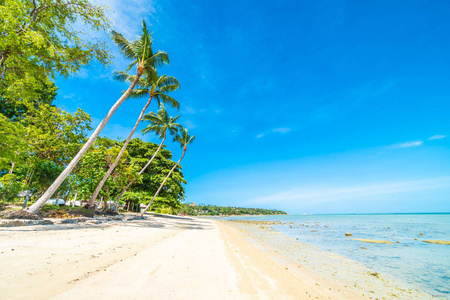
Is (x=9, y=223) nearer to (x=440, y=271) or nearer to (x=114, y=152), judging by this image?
(x=114, y=152)

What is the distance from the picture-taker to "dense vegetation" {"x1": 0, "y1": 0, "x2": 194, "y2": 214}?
6.86 m

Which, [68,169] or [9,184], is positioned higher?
[68,169]

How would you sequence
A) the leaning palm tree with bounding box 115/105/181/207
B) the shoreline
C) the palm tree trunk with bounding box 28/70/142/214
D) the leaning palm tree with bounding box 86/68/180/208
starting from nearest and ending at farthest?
the shoreline < the palm tree trunk with bounding box 28/70/142/214 < the leaning palm tree with bounding box 86/68/180/208 < the leaning palm tree with bounding box 115/105/181/207

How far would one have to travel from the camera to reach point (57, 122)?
1432 centimetres

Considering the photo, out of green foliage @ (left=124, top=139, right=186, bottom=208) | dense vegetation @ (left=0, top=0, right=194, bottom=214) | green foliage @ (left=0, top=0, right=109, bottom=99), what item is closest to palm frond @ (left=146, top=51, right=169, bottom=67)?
dense vegetation @ (left=0, top=0, right=194, bottom=214)

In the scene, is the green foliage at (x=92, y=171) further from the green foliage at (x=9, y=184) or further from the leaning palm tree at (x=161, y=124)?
the leaning palm tree at (x=161, y=124)

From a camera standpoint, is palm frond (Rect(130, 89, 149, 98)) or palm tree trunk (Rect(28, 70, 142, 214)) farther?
palm frond (Rect(130, 89, 149, 98))

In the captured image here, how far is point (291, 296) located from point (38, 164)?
620 inches

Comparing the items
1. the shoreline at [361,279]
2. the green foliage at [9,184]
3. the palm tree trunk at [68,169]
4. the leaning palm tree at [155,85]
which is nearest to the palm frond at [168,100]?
the leaning palm tree at [155,85]

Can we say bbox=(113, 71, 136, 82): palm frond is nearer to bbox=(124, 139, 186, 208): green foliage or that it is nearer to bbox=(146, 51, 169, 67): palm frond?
bbox=(146, 51, 169, 67): palm frond

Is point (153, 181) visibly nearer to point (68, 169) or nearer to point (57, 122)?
point (57, 122)

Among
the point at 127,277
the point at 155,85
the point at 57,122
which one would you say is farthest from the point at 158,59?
the point at 127,277

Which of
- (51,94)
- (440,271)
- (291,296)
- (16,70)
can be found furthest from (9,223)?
(51,94)

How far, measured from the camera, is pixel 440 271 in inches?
298
